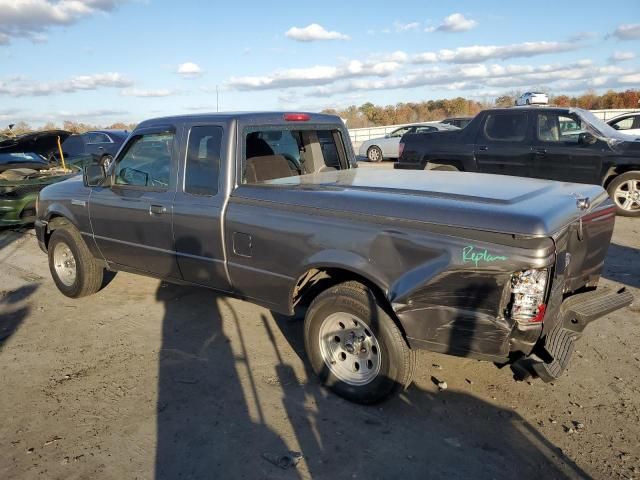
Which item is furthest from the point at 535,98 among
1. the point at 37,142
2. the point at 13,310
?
the point at 13,310

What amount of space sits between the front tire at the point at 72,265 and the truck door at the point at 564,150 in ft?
21.9

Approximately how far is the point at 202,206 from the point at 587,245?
2.72 metres

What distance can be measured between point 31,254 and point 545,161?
812 centimetres

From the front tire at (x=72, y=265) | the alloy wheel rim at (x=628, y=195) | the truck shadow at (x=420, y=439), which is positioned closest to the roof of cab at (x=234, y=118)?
the front tire at (x=72, y=265)

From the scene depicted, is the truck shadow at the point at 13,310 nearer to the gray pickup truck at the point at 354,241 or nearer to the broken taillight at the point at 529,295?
the gray pickup truck at the point at 354,241

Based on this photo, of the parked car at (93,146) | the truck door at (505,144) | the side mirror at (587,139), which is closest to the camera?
the side mirror at (587,139)

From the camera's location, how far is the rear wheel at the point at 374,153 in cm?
1875

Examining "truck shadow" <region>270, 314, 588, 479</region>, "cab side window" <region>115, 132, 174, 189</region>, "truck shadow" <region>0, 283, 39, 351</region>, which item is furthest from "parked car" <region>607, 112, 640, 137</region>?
"truck shadow" <region>0, 283, 39, 351</region>

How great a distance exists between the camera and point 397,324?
3.11 meters

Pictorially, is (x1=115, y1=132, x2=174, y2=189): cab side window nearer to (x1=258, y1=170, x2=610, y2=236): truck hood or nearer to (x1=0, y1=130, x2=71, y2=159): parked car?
(x1=258, y1=170, x2=610, y2=236): truck hood

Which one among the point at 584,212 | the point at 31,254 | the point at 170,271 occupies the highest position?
the point at 584,212

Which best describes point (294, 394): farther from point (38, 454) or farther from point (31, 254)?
point (31, 254)

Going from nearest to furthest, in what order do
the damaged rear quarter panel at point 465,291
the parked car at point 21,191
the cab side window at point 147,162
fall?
the damaged rear quarter panel at point 465,291, the cab side window at point 147,162, the parked car at point 21,191

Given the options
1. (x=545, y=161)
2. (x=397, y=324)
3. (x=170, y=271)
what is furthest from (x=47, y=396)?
(x=545, y=161)
